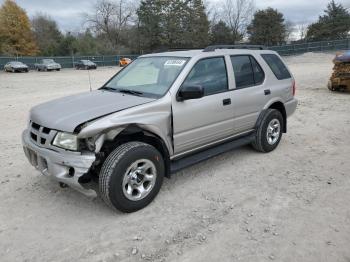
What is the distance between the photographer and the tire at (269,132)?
5.22 meters

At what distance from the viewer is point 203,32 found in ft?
187

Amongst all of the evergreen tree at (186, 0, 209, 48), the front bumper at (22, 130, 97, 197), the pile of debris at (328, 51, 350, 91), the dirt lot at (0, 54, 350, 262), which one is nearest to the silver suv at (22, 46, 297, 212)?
the front bumper at (22, 130, 97, 197)

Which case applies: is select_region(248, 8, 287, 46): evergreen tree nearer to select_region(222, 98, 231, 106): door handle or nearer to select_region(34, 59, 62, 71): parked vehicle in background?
select_region(34, 59, 62, 71): parked vehicle in background

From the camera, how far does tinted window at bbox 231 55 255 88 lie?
15.5 feet

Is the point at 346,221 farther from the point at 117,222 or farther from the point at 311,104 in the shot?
the point at 311,104

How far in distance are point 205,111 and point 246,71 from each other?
1229 mm

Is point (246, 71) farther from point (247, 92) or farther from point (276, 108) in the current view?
point (276, 108)

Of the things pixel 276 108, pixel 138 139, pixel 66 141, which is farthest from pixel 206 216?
pixel 276 108

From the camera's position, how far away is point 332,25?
183 feet

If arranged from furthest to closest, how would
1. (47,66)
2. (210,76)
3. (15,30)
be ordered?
(15,30), (47,66), (210,76)

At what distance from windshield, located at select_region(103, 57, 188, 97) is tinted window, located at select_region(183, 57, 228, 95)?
0.63 ft

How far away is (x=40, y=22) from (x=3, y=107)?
58.2 meters

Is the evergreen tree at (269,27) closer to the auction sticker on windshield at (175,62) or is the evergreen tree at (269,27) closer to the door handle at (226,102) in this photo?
the door handle at (226,102)

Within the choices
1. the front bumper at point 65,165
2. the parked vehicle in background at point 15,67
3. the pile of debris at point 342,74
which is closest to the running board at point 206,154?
the front bumper at point 65,165
